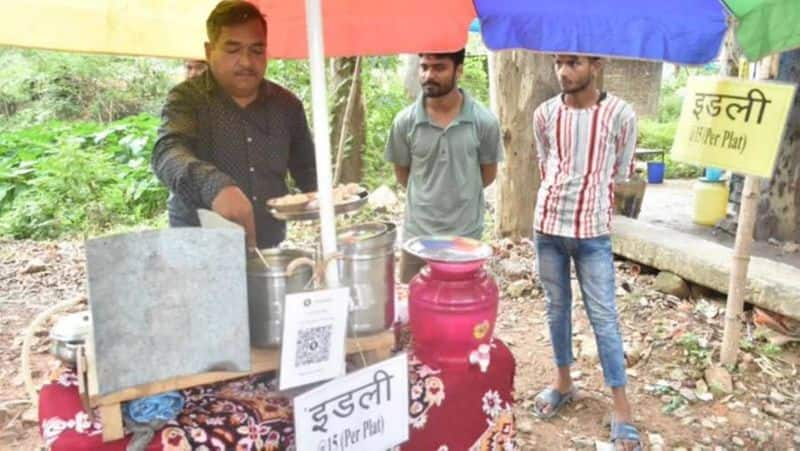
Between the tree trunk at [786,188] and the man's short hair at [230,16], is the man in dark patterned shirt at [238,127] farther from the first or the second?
the tree trunk at [786,188]

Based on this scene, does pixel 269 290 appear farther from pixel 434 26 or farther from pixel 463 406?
pixel 434 26

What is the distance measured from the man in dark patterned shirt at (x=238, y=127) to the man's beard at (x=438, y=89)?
70cm

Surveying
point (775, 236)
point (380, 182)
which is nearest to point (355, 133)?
point (380, 182)

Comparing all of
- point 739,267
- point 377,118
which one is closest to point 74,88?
point 377,118

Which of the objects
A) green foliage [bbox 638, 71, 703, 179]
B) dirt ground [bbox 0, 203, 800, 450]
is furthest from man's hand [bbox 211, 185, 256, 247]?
green foliage [bbox 638, 71, 703, 179]

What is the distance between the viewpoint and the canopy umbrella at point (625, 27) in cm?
180

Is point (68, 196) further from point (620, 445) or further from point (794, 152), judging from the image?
point (794, 152)

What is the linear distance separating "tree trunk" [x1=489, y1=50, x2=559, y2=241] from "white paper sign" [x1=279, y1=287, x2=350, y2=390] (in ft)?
13.1

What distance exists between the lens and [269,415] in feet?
5.01

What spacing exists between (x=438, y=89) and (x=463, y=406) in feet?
5.42

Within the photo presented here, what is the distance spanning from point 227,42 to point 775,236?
4.59m

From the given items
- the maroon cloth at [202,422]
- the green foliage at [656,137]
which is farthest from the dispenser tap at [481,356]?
the green foliage at [656,137]

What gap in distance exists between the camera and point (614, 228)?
16.9 feet

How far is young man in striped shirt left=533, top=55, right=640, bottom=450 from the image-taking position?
2.80 m
